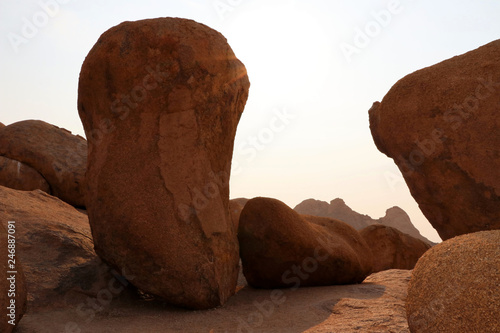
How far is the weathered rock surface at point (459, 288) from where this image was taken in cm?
225

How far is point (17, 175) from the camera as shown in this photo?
7223 millimetres

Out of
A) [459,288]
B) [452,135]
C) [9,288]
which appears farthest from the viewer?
[452,135]

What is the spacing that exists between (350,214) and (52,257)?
17.9 m

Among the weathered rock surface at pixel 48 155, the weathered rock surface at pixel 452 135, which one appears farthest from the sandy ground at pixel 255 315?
the weathered rock surface at pixel 48 155

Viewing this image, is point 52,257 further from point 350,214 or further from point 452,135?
point 350,214

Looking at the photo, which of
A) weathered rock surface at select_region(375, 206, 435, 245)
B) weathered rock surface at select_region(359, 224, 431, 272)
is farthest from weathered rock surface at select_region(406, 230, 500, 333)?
weathered rock surface at select_region(375, 206, 435, 245)

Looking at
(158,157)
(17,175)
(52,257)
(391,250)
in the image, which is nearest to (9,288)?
(52,257)

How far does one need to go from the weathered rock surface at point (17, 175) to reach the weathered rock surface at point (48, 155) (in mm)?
113

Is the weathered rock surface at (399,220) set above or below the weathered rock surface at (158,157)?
below

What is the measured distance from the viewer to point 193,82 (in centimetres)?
417

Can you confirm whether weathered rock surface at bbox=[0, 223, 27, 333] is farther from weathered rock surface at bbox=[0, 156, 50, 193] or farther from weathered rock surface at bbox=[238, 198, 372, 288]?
weathered rock surface at bbox=[0, 156, 50, 193]

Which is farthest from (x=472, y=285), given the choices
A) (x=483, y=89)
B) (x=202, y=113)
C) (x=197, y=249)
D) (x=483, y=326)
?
(x=202, y=113)

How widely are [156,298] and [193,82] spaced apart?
6.79 ft

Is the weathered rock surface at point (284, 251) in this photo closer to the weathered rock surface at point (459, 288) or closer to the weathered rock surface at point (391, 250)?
the weathered rock surface at point (459, 288)
